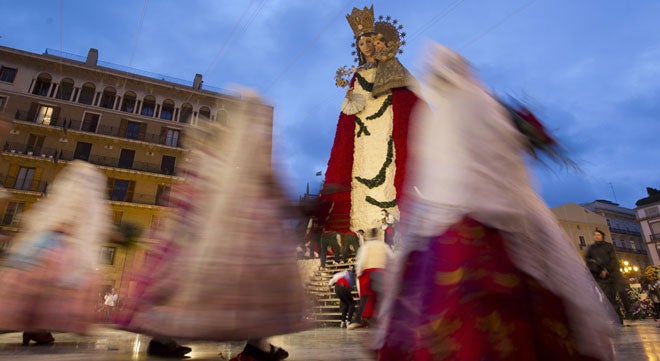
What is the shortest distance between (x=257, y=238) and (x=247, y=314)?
1.32 ft

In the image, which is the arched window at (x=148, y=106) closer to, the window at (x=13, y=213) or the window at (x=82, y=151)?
the window at (x=82, y=151)

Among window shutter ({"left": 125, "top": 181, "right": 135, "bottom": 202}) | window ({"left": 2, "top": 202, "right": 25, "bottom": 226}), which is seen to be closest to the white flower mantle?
window shutter ({"left": 125, "top": 181, "right": 135, "bottom": 202})

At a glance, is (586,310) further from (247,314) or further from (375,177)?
(375,177)

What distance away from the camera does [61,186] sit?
318cm

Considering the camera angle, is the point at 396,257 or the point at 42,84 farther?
the point at 42,84

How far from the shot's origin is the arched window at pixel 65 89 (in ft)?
81.0

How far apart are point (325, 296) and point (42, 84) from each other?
2684 cm

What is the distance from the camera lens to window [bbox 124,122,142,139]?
84.4 feet

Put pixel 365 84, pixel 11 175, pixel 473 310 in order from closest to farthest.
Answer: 1. pixel 473 310
2. pixel 365 84
3. pixel 11 175

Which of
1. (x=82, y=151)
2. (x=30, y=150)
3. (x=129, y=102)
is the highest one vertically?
(x=129, y=102)

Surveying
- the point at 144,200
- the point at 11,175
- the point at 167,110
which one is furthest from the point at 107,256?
the point at 167,110

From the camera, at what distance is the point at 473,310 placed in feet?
4.17

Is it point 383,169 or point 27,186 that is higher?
point 27,186

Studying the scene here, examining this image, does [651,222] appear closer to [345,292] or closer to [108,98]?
[345,292]
